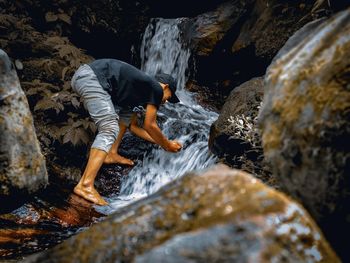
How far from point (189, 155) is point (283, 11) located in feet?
13.0

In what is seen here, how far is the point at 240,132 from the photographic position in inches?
206

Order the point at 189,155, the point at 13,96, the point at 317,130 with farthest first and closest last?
the point at 189,155
the point at 13,96
the point at 317,130

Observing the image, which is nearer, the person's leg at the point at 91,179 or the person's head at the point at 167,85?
the person's leg at the point at 91,179

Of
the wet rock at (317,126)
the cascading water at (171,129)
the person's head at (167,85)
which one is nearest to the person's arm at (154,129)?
the person's head at (167,85)

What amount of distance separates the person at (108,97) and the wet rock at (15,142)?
5.73ft

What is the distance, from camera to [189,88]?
9.24 meters

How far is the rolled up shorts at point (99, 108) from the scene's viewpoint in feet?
16.8

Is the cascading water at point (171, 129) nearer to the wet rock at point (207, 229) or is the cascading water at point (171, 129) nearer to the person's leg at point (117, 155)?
the person's leg at point (117, 155)

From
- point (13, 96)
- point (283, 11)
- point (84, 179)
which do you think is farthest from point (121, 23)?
point (13, 96)

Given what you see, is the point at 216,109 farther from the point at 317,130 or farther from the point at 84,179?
the point at 317,130

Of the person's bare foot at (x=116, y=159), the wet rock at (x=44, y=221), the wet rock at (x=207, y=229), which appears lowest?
the person's bare foot at (x=116, y=159)

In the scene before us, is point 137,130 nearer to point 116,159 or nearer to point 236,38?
point 116,159

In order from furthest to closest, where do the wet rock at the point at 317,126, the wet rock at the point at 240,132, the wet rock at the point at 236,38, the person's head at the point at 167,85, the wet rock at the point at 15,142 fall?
the wet rock at the point at 236,38 < the person's head at the point at 167,85 < the wet rock at the point at 240,132 < the wet rock at the point at 15,142 < the wet rock at the point at 317,126

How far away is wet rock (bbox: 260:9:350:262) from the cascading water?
3522 mm
